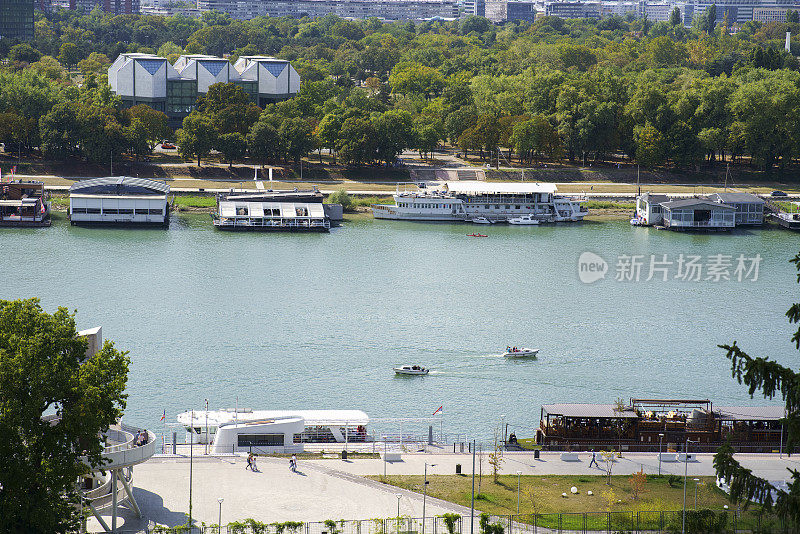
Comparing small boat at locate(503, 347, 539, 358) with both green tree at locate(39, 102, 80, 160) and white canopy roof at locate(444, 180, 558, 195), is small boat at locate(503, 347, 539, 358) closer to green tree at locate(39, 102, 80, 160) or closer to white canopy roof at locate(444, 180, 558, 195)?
white canopy roof at locate(444, 180, 558, 195)

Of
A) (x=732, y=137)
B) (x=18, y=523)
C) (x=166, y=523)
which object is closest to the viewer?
(x=18, y=523)

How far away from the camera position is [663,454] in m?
25.8

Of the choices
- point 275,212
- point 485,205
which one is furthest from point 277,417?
point 485,205

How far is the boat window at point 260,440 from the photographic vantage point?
26688 mm

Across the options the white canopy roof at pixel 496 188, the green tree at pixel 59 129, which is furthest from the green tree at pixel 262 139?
the white canopy roof at pixel 496 188

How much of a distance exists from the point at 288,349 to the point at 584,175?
1612 inches

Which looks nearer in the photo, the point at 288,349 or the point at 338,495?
the point at 338,495

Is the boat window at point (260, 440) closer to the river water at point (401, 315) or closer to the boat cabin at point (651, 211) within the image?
the river water at point (401, 315)

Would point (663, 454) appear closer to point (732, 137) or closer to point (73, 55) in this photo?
point (732, 137)

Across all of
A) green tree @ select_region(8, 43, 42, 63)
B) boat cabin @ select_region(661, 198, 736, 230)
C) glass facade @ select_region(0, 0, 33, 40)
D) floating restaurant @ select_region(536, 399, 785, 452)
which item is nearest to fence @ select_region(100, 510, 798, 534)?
floating restaurant @ select_region(536, 399, 785, 452)

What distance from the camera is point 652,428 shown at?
27.9m

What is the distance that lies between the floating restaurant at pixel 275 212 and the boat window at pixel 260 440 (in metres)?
31.5

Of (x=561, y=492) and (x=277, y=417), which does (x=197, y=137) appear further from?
(x=561, y=492)

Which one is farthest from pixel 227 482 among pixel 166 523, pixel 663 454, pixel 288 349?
pixel 288 349
